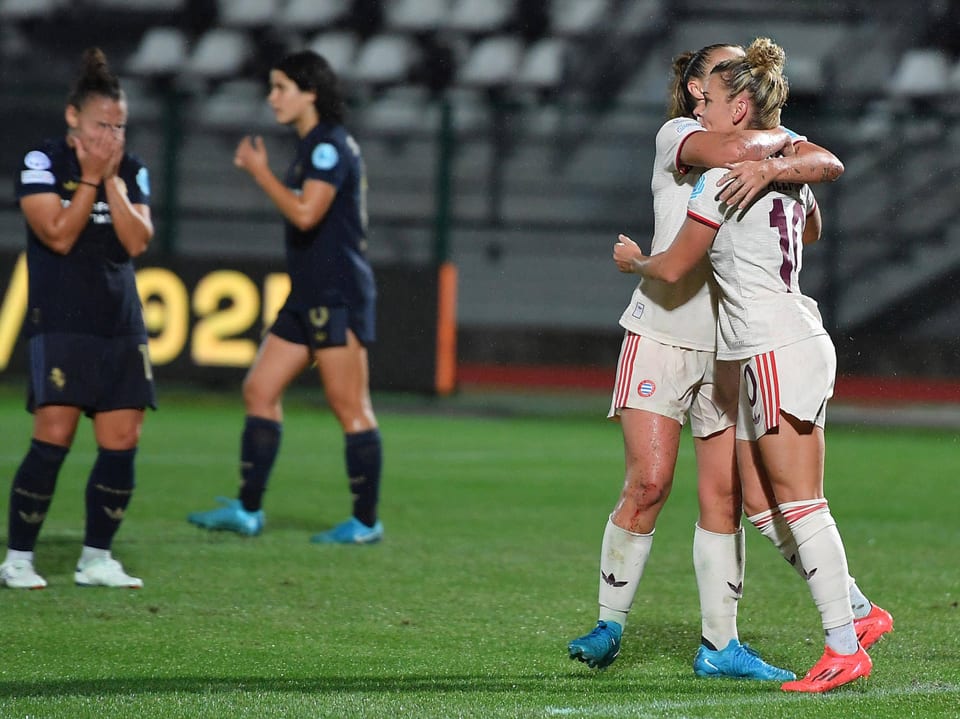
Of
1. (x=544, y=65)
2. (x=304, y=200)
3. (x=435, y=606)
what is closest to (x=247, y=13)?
(x=544, y=65)

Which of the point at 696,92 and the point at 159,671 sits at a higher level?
the point at 696,92

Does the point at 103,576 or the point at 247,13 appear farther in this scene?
the point at 247,13

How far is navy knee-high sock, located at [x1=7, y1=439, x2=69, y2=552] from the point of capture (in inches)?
221

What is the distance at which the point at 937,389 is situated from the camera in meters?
17.8

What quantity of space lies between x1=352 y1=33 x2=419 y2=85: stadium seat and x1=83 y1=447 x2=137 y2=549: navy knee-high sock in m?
16.6

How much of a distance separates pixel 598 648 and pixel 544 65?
59.1ft

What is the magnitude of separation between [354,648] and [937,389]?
14.3 meters

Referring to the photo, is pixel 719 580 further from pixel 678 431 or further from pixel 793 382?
pixel 793 382

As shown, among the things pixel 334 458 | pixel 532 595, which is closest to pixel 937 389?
pixel 334 458

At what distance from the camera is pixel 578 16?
22016 mm

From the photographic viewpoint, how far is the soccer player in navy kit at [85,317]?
18.0ft

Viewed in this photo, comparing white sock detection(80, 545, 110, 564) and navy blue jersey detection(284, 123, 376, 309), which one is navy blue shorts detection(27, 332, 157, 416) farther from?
navy blue jersey detection(284, 123, 376, 309)

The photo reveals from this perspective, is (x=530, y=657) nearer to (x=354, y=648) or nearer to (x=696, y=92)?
(x=354, y=648)

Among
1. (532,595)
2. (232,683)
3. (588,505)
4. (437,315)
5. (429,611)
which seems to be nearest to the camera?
(232,683)
